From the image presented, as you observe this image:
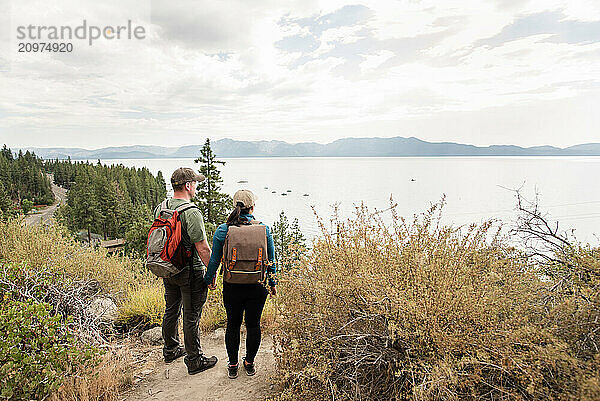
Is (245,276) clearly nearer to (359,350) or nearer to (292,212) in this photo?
(359,350)

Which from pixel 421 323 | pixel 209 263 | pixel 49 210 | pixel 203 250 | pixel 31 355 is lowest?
pixel 49 210

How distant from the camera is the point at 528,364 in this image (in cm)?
287

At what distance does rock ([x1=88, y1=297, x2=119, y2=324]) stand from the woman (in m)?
3.07

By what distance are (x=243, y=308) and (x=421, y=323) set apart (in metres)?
2.14

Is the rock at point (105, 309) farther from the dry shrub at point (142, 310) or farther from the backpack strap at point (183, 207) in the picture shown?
the backpack strap at point (183, 207)

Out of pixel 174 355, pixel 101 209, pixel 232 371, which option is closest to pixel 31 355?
pixel 174 355

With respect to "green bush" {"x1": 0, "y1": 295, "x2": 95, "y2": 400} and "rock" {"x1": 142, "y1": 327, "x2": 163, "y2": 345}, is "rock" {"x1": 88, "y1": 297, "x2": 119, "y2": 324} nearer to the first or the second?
"rock" {"x1": 142, "y1": 327, "x2": 163, "y2": 345}

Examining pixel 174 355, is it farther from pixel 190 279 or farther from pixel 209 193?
pixel 209 193

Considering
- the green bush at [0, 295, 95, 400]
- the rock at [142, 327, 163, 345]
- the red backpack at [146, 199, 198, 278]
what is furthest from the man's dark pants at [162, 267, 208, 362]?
the rock at [142, 327, 163, 345]

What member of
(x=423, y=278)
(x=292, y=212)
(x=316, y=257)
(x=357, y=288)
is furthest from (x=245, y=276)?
(x=292, y=212)

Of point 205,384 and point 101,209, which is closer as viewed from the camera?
point 205,384

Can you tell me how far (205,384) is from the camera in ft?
14.8

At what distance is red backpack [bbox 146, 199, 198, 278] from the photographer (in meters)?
4.42

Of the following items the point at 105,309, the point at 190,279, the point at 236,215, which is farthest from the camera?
the point at 105,309
